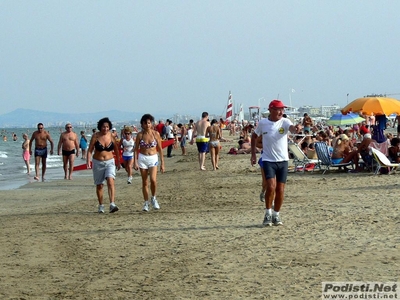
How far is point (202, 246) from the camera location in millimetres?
7355

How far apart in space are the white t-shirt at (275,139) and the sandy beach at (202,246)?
0.83 metres

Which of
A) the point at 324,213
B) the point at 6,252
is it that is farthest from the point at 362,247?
the point at 6,252

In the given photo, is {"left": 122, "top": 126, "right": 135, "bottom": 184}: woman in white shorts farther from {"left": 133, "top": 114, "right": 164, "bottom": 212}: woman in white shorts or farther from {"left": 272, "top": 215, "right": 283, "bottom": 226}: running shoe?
{"left": 272, "top": 215, "right": 283, "bottom": 226}: running shoe

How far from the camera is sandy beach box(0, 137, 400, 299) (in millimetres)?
5703

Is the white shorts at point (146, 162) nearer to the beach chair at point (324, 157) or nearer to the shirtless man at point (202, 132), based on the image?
the beach chair at point (324, 157)

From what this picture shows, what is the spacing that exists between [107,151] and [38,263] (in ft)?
13.1

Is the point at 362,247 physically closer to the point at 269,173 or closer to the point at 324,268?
the point at 324,268

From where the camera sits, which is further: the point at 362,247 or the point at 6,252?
the point at 6,252

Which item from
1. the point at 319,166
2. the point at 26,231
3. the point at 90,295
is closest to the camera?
the point at 90,295

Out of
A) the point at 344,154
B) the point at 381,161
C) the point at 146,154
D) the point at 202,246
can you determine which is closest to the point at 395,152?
the point at 381,161

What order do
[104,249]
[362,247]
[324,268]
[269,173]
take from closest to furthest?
[324,268] → [362,247] → [104,249] → [269,173]

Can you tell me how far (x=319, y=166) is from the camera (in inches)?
672

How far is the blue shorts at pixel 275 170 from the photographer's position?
852 centimetres

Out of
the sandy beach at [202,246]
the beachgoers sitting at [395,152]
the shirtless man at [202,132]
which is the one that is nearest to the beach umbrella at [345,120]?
the shirtless man at [202,132]
